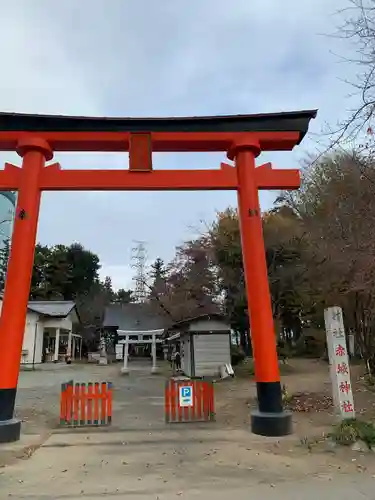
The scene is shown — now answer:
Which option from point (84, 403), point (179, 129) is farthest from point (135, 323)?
point (179, 129)

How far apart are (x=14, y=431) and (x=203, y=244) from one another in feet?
61.0

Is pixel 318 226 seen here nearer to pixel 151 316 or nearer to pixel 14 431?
pixel 14 431

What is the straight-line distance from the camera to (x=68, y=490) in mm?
4648

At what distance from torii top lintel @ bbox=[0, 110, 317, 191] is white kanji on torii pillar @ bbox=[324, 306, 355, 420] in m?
2.87

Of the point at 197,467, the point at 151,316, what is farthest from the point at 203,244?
the point at 197,467

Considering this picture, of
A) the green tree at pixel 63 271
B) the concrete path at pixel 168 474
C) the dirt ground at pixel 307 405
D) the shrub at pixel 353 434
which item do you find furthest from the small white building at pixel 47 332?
the shrub at pixel 353 434

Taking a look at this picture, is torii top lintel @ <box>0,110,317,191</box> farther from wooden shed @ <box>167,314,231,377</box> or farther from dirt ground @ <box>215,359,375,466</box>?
wooden shed @ <box>167,314,231,377</box>

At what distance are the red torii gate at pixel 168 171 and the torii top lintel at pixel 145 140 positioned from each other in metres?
0.02

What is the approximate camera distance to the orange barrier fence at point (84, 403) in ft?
26.6

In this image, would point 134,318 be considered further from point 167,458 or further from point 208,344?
point 167,458

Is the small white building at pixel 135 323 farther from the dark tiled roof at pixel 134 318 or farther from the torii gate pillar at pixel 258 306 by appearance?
the torii gate pillar at pixel 258 306

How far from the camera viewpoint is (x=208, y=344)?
1814cm

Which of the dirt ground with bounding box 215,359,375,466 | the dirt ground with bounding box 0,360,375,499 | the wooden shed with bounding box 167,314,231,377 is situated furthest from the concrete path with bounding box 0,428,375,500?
the wooden shed with bounding box 167,314,231,377

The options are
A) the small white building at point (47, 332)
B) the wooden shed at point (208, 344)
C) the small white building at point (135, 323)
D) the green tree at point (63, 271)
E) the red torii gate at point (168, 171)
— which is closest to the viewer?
the red torii gate at point (168, 171)
